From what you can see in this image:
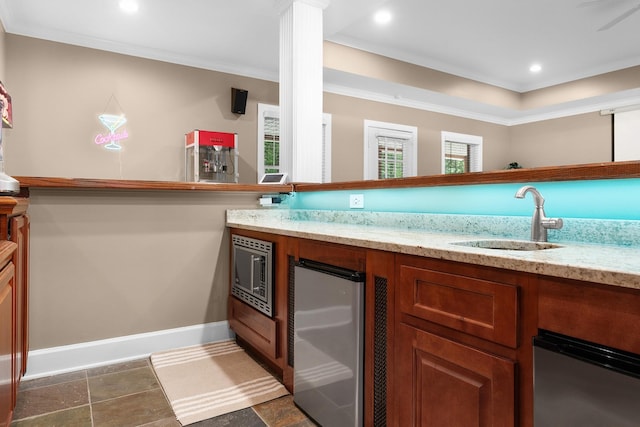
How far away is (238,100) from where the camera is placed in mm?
4621

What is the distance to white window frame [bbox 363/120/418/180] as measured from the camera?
546 centimetres

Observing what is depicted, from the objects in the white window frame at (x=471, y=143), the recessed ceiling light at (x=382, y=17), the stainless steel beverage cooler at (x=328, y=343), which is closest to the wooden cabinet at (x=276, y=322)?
the stainless steel beverage cooler at (x=328, y=343)

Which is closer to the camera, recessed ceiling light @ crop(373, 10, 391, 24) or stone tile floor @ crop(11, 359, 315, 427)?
stone tile floor @ crop(11, 359, 315, 427)

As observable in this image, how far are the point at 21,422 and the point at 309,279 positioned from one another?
4.76 feet

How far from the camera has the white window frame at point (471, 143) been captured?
630cm

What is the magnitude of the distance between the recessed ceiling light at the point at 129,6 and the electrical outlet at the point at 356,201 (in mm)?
2514

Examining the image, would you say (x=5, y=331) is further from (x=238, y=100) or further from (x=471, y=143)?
(x=471, y=143)

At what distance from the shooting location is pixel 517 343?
957 millimetres

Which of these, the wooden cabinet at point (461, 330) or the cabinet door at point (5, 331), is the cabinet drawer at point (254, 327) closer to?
the wooden cabinet at point (461, 330)

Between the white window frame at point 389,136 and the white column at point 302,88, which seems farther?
the white window frame at point 389,136

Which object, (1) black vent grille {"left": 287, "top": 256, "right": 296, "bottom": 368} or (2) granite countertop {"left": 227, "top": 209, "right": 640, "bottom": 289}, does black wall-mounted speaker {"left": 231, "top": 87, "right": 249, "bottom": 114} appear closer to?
(2) granite countertop {"left": 227, "top": 209, "right": 640, "bottom": 289}

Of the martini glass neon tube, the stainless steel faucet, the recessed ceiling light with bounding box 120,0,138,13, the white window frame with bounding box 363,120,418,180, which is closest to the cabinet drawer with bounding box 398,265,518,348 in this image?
the stainless steel faucet

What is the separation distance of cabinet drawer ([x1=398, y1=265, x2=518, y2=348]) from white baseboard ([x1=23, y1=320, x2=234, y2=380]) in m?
1.88

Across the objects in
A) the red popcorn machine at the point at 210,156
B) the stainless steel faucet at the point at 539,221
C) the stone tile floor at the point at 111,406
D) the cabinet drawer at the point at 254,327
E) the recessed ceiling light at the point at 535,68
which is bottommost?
the stone tile floor at the point at 111,406
